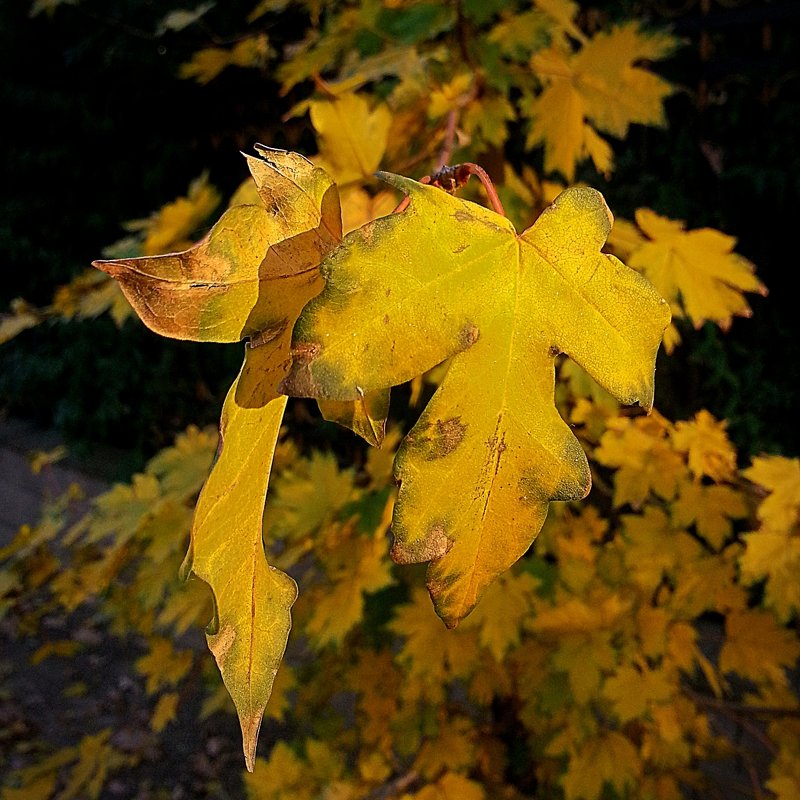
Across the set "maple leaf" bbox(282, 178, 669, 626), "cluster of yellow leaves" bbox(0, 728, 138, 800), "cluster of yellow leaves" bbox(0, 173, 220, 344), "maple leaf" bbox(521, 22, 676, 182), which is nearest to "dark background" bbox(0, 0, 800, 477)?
"maple leaf" bbox(521, 22, 676, 182)

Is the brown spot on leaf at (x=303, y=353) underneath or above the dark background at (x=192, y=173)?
above

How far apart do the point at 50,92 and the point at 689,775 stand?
3.14m

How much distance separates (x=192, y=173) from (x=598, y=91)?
219 cm

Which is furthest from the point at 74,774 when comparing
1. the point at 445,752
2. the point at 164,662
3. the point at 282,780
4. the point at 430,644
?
the point at 430,644

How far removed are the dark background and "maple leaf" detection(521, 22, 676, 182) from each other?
216mm

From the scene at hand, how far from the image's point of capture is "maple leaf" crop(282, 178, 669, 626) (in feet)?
0.92

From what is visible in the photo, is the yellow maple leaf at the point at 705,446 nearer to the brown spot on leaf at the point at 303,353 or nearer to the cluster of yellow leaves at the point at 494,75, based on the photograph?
the cluster of yellow leaves at the point at 494,75

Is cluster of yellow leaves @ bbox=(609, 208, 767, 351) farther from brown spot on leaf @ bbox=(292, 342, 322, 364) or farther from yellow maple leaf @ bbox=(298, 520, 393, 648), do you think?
brown spot on leaf @ bbox=(292, 342, 322, 364)

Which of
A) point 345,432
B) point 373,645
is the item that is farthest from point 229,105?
point 373,645

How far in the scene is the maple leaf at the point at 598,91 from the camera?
885 millimetres

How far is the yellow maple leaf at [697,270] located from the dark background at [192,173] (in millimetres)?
435

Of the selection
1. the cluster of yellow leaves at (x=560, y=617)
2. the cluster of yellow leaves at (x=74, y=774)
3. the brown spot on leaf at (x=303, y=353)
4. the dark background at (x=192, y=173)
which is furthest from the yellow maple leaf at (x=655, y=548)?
the cluster of yellow leaves at (x=74, y=774)

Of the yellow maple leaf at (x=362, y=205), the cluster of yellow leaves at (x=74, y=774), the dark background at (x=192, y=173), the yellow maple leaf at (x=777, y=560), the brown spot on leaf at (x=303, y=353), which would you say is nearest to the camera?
the brown spot on leaf at (x=303, y=353)

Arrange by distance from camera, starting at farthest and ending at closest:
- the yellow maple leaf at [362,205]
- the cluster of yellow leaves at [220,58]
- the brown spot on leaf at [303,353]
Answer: the cluster of yellow leaves at [220,58] → the yellow maple leaf at [362,205] → the brown spot on leaf at [303,353]
